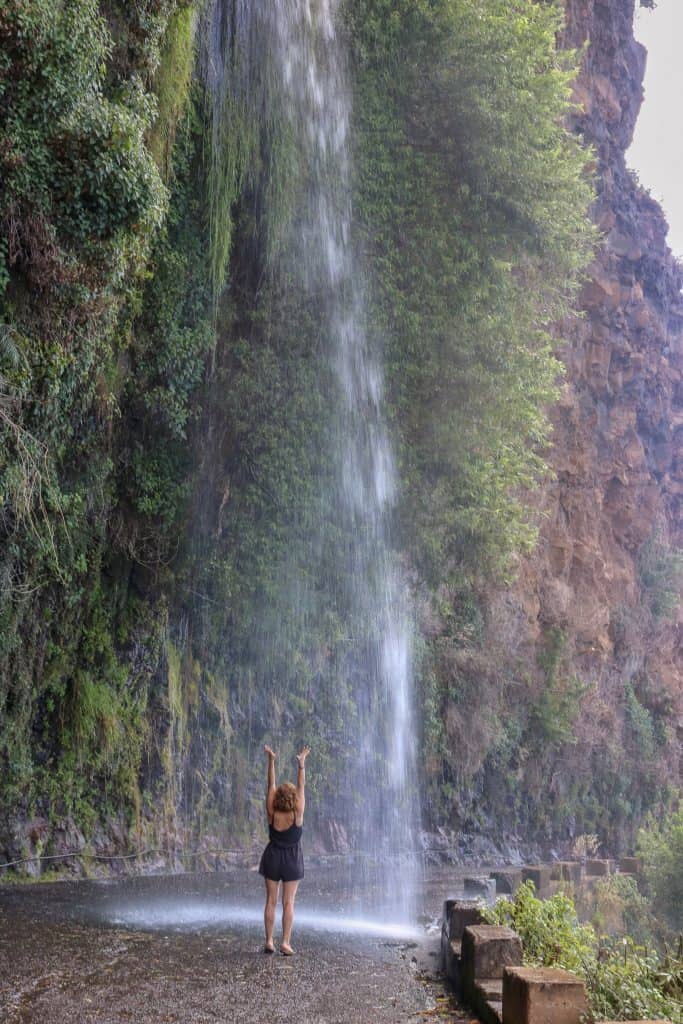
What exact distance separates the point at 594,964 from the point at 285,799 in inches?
101

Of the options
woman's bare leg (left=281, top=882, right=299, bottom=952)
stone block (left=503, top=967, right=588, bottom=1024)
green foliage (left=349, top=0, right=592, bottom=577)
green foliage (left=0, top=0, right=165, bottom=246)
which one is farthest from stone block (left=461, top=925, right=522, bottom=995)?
green foliage (left=349, top=0, right=592, bottom=577)

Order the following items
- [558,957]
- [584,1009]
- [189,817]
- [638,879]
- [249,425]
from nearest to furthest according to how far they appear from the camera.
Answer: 1. [584,1009]
2. [558,957]
3. [249,425]
4. [189,817]
5. [638,879]

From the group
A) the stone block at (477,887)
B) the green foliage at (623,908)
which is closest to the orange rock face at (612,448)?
the green foliage at (623,908)

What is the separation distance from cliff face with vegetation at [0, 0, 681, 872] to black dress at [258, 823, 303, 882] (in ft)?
12.4

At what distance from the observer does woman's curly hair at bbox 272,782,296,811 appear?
7.84 m

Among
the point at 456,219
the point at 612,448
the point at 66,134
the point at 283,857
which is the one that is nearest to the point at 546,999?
the point at 283,857

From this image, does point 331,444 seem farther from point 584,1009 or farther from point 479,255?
point 584,1009

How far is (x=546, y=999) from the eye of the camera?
507cm

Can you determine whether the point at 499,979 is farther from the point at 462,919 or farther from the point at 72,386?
the point at 72,386

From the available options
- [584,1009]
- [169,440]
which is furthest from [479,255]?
[584,1009]

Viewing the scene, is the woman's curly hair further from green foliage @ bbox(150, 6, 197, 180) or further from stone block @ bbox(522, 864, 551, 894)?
stone block @ bbox(522, 864, 551, 894)

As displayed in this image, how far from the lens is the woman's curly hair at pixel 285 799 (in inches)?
309

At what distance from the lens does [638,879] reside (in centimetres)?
2158

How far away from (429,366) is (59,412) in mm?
7664
